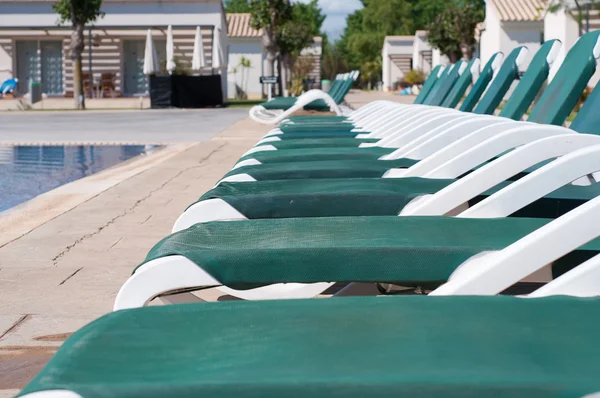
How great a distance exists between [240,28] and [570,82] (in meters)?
44.0

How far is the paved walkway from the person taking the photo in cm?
291

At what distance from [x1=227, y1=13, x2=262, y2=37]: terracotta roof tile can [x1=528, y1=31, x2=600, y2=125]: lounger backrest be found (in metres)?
42.0

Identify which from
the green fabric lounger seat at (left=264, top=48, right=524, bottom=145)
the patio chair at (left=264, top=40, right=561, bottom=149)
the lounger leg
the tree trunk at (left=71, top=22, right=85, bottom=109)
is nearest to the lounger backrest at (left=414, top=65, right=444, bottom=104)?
the green fabric lounger seat at (left=264, top=48, right=524, bottom=145)

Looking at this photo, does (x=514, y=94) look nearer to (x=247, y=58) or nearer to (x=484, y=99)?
(x=484, y=99)

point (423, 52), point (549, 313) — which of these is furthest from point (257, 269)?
point (423, 52)

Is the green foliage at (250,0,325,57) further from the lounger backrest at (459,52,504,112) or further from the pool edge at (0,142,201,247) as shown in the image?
the lounger backrest at (459,52,504,112)

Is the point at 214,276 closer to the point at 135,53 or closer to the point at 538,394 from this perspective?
the point at 538,394

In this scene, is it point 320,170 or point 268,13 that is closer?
point 320,170

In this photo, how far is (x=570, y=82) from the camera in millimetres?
5102

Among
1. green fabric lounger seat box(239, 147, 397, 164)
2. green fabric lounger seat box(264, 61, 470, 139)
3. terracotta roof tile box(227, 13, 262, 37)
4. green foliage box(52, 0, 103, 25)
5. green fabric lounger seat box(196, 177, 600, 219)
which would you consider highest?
terracotta roof tile box(227, 13, 262, 37)

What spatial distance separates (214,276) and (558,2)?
24994 mm

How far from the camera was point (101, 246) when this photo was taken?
15.2 ft

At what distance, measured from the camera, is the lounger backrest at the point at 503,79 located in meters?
6.93

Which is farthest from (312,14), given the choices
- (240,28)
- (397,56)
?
(240,28)
